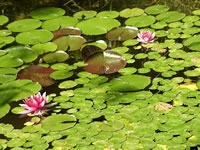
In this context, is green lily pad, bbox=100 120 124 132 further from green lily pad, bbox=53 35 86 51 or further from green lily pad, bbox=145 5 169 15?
green lily pad, bbox=145 5 169 15

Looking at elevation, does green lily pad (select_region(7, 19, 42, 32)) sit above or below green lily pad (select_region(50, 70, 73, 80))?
above

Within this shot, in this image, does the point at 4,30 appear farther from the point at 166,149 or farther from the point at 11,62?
the point at 166,149

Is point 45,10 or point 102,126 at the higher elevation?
point 45,10

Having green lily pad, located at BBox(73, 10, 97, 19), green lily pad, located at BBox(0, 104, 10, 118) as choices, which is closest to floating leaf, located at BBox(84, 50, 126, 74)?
green lily pad, located at BBox(0, 104, 10, 118)

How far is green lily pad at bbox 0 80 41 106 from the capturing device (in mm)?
3088

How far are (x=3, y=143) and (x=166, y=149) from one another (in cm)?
90

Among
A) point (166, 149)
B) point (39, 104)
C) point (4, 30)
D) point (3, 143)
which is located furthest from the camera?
point (4, 30)

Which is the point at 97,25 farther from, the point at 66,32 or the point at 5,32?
the point at 5,32

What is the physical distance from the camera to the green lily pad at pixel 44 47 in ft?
11.9

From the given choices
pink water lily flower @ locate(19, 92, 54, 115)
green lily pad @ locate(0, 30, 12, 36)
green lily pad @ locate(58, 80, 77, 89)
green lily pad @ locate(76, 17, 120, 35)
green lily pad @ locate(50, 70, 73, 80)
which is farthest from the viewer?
green lily pad @ locate(0, 30, 12, 36)

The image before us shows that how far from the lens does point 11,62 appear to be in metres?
3.51

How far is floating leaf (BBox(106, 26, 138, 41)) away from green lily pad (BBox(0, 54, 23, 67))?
2.37ft

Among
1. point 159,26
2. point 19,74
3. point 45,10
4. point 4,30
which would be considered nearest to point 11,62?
point 19,74

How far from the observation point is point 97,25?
393cm
